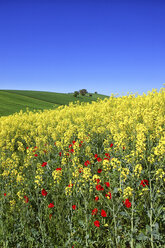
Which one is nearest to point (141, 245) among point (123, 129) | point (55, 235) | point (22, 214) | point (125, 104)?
point (55, 235)

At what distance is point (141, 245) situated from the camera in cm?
271

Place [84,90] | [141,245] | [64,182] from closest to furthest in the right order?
[141,245]
[64,182]
[84,90]

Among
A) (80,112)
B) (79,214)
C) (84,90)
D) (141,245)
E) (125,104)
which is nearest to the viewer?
(141,245)

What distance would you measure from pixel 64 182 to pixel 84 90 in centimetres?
6786

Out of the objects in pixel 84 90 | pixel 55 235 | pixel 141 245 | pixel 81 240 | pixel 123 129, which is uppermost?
pixel 84 90

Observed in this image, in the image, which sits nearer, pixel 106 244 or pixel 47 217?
pixel 106 244

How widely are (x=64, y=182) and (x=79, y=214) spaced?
1.19m

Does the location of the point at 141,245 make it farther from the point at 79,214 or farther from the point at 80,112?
the point at 80,112

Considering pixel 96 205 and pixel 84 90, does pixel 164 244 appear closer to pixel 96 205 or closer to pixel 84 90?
pixel 96 205

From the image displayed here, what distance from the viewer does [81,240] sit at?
2.98 metres

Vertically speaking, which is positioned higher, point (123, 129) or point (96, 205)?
point (123, 129)

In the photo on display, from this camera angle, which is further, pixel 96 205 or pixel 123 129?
pixel 123 129

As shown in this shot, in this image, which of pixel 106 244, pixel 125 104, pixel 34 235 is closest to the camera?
pixel 106 244

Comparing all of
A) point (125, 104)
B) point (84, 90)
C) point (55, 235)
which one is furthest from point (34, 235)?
point (84, 90)
